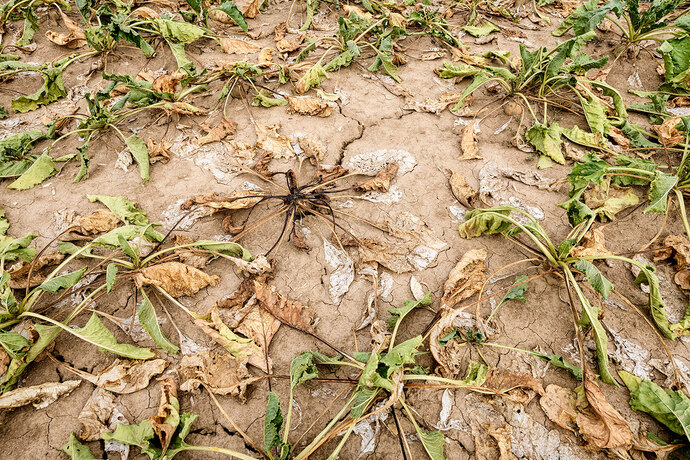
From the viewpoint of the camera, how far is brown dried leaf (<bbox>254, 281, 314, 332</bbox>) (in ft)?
5.84

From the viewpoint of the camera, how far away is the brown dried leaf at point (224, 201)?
84.0 inches

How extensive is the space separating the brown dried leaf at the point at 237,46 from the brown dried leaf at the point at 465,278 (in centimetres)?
292

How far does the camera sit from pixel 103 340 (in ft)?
5.40

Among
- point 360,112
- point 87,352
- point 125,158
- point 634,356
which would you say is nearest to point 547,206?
point 634,356

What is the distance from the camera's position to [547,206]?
88.1 inches

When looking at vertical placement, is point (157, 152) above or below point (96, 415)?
above

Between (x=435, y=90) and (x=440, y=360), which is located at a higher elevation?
(x=435, y=90)

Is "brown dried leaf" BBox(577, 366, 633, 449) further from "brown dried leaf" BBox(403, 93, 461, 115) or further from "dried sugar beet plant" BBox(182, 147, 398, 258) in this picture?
"brown dried leaf" BBox(403, 93, 461, 115)

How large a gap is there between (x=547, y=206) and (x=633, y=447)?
52.9 inches

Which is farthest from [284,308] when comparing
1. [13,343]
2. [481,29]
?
[481,29]

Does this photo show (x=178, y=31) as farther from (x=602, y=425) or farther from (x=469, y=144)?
(x=602, y=425)

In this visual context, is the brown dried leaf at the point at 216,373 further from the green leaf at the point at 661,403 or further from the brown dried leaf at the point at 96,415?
the green leaf at the point at 661,403

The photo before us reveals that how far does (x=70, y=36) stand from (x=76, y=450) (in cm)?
374

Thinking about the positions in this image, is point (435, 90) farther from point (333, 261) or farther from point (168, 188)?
point (168, 188)
